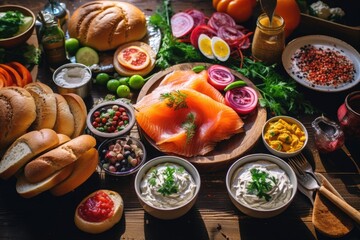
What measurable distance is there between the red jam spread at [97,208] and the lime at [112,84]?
3.10 ft

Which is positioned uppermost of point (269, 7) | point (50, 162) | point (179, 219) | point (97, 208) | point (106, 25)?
point (269, 7)

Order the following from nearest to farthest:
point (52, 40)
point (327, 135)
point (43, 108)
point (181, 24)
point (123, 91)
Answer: point (43, 108)
point (327, 135)
point (123, 91)
point (52, 40)
point (181, 24)

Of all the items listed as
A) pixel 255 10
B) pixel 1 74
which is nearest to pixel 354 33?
pixel 255 10

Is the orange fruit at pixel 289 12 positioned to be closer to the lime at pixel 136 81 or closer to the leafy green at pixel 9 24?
the lime at pixel 136 81

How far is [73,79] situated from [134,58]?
0.50 metres

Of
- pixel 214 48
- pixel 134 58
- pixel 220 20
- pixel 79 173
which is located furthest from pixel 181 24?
pixel 79 173

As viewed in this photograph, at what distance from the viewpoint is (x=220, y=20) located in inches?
143

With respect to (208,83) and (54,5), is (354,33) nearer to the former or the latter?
(208,83)

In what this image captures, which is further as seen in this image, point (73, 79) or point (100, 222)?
point (73, 79)

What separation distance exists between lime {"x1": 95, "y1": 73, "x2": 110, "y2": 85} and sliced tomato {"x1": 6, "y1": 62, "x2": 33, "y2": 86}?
48 centimetres

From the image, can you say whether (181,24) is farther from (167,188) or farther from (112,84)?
(167,188)

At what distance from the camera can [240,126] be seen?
2824 millimetres

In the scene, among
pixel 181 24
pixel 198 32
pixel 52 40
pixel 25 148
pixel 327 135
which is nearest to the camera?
pixel 25 148

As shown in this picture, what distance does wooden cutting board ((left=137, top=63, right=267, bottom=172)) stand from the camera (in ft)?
8.82
